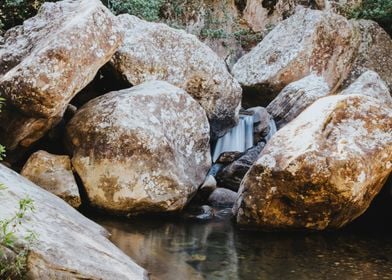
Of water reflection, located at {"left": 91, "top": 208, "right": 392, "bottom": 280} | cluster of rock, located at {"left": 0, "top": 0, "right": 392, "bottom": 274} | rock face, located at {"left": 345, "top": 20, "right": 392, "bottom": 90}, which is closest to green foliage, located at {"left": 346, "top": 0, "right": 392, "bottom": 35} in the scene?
rock face, located at {"left": 345, "top": 20, "right": 392, "bottom": 90}

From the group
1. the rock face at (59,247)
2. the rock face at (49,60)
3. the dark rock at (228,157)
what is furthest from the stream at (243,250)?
the dark rock at (228,157)

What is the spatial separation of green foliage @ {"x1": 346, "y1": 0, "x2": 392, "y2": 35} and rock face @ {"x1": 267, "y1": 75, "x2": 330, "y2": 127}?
291 inches

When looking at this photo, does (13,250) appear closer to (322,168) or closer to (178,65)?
(322,168)

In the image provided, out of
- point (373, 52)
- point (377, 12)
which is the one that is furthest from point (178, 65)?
point (377, 12)

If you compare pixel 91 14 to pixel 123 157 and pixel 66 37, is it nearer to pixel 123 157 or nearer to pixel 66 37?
pixel 66 37

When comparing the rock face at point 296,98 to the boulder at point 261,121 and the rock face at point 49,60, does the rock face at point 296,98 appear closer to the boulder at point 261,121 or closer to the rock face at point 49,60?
the boulder at point 261,121

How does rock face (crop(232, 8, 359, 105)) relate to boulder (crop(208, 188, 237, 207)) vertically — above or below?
above

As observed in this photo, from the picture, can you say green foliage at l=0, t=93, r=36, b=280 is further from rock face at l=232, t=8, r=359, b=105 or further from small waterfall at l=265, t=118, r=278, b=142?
rock face at l=232, t=8, r=359, b=105

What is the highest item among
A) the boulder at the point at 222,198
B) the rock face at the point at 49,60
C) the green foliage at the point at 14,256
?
the rock face at the point at 49,60

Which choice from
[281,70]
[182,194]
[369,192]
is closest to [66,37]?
[182,194]

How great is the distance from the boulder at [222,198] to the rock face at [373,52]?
8.88 metres

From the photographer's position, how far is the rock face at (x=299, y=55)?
14.2 metres

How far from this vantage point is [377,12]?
18.5 meters

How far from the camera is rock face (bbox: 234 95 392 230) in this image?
7520mm
